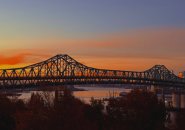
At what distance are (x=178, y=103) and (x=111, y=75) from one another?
29.4 metres

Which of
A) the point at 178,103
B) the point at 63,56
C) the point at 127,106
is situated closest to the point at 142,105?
the point at 127,106

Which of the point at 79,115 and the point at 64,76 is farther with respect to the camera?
the point at 64,76

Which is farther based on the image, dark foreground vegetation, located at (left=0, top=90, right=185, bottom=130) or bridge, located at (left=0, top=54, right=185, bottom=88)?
bridge, located at (left=0, top=54, right=185, bottom=88)

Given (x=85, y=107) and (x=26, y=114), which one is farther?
(x=85, y=107)

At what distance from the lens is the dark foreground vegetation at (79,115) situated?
958 inches

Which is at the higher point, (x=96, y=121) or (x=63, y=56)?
(x=63, y=56)

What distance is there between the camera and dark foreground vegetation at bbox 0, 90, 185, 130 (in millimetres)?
24328

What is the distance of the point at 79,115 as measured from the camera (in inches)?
1075

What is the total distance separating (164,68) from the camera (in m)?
136

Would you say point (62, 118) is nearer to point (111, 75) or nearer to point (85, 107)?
point (85, 107)

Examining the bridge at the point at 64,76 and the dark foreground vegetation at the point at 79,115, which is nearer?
the dark foreground vegetation at the point at 79,115

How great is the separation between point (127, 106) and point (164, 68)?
4076 inches

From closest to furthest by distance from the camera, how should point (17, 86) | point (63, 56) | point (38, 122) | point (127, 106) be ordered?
1. point (38, 122)
2. point (127, 106)
3. point (17, 86)
4. point (63, 56)

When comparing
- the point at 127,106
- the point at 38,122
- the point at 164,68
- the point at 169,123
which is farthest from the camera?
the point at 164,68
